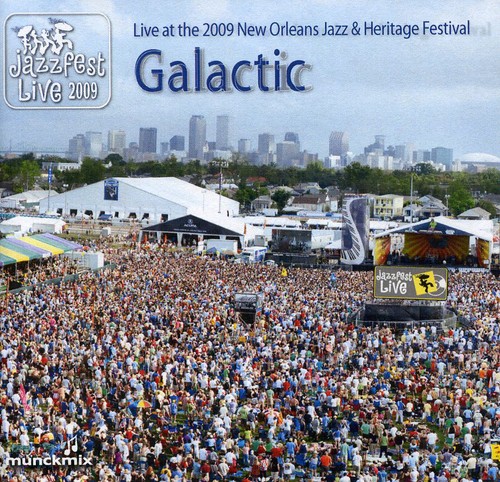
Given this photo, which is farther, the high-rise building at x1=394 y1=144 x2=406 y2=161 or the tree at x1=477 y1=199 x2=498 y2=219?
the high-rise building at x1=394 y1=144 x2=406 y2=161

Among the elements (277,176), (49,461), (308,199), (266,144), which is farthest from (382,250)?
(266,144)

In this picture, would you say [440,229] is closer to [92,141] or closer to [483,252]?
[483,252]

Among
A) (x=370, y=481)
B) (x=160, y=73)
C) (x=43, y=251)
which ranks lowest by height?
(x=370, y=481)

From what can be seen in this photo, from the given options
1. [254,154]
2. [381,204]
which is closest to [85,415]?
[381,204]

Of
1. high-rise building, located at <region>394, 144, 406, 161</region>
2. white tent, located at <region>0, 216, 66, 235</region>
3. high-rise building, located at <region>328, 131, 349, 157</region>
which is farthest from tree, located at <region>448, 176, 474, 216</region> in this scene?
white tent, located at <region>0, 216, 66, 235</region>

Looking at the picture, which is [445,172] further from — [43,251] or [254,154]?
[43,251]

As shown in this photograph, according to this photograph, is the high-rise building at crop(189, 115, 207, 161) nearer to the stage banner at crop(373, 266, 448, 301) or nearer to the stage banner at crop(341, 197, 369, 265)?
the stage banner at crop(341, 197, 369, 265)

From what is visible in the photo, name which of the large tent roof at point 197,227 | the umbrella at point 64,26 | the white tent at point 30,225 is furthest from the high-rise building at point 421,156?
the umbrella at point 64,26
